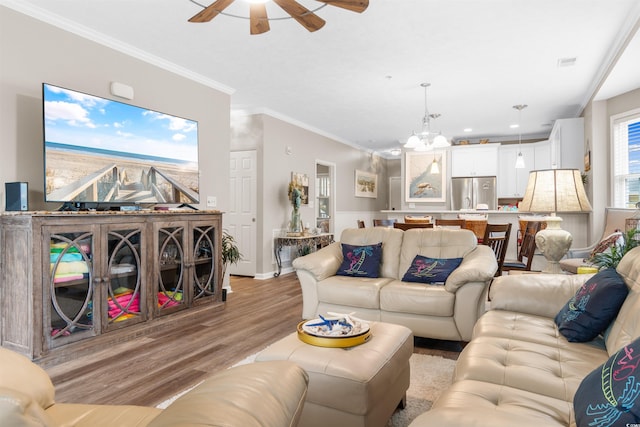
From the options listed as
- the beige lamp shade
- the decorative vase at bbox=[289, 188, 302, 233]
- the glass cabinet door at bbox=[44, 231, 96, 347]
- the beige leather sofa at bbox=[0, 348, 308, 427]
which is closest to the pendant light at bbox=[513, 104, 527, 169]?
the beige lamp shade

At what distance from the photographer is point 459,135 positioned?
28.4ft

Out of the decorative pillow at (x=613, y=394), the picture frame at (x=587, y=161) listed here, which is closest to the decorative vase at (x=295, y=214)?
the picture frame at (x=587, y=161)

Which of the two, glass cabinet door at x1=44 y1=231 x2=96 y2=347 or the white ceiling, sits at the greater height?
the white ceiling

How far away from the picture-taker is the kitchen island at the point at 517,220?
5.77m

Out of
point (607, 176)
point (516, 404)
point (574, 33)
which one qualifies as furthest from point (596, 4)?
point (516, 404)

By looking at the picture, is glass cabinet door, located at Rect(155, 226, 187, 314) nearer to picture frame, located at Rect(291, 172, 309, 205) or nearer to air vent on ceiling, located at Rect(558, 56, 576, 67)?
picture frame, located at Rect(291, 172, 309, 205)

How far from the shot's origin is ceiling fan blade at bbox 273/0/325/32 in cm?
219

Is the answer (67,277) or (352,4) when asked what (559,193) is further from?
(67,277)

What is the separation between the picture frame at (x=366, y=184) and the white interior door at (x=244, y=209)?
3.89m

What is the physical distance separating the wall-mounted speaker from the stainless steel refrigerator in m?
8.01

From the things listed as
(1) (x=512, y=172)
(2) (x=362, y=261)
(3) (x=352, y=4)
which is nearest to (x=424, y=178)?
(1) (x=512, y=172)

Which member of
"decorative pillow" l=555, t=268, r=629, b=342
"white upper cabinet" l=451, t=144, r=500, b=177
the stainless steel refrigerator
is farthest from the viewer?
the stainless steel refrigerator

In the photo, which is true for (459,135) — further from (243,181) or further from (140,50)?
(140,50)

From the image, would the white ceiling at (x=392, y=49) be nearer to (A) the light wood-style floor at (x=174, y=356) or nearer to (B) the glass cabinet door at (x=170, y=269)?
(B) the glass cabinet door at (x=170, y=269)
